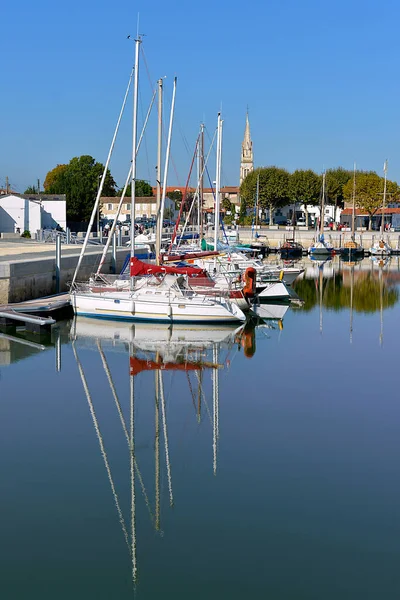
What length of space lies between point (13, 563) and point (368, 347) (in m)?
17.5

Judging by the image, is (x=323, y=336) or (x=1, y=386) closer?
(x=1, y=386)

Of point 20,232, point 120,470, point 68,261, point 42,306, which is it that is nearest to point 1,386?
point 120,470

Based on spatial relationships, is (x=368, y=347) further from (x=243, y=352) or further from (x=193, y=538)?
(x=193, y=538)

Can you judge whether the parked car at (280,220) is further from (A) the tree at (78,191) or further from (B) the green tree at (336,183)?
(A) the tree at (78,191)

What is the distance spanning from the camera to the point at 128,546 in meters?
10.1

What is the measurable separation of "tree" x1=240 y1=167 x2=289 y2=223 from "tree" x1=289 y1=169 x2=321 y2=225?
Answer: 0.90m

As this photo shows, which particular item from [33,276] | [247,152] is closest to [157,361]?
[33,276]

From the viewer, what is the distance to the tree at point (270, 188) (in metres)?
99.3

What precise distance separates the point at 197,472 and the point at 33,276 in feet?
59.5

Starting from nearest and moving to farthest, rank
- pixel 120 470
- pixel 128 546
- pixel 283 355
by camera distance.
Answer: pixel 128 546
pixel 120 470
pixel 283 355

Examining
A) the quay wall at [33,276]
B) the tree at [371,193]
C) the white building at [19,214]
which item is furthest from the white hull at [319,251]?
the quay wall at [33,276]

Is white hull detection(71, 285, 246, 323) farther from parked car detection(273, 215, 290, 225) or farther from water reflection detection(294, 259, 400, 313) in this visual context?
parked car detection(273, 215, 290, 225)

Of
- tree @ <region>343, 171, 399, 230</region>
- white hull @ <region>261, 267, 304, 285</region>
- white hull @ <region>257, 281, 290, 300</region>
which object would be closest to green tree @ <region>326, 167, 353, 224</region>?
tree @ <region>343, 171, 399, 230</region>

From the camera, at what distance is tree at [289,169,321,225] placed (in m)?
98.6
